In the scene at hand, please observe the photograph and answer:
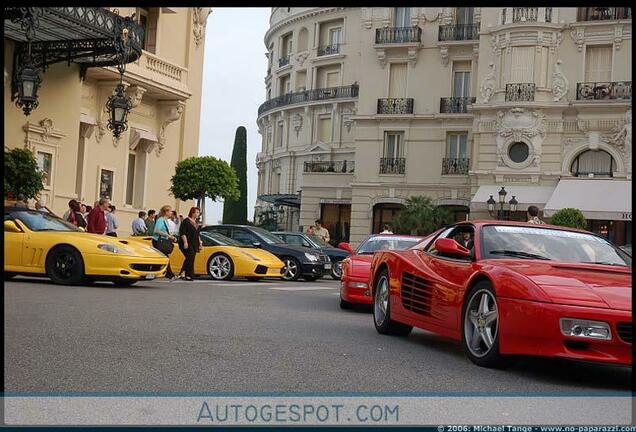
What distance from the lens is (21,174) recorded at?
23.5m

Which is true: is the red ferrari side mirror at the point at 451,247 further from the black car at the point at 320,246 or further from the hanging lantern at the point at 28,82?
the black car at the point at 320,246

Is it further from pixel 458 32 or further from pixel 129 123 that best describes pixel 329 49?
pixel 129 123

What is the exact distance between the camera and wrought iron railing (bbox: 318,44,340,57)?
64500mm

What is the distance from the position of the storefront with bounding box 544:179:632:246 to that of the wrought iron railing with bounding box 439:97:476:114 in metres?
7.75

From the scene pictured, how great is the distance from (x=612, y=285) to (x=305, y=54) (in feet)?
198

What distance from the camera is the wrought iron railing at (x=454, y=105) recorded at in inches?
1902

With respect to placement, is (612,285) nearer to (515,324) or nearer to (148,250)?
(515,324)

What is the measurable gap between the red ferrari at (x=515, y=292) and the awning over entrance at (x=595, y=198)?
103 feet

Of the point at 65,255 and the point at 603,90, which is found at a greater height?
the point at 603,90

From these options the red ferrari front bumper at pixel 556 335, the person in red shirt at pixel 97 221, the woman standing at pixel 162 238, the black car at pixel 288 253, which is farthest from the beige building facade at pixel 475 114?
the red ferrari front bumper at pixel 556 335

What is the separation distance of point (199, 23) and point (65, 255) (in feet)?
66.9

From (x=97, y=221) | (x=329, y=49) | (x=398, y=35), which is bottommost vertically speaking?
(x=97, y=221)

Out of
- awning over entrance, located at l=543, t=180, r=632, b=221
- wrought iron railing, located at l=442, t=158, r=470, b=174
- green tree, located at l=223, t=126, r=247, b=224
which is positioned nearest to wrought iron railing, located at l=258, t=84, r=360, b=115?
green tree, located at l=223, t=126, r=247, b=224

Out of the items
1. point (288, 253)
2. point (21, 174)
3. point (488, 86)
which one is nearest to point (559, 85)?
point (488, 86)
